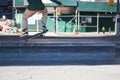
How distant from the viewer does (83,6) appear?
52.7 metres

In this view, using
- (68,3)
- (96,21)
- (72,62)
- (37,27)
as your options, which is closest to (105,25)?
(96,21)

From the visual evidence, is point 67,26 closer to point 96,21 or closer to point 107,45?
point 96,21

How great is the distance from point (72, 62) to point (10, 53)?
170 cm

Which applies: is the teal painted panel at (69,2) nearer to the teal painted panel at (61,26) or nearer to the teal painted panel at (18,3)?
the teal painted panel at (61,26)
